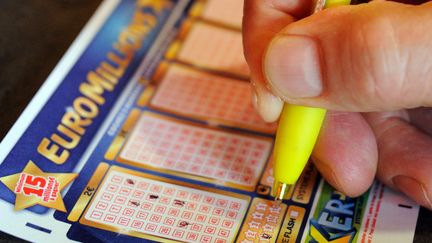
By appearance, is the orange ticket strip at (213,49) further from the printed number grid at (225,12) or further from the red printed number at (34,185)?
the red printed number at (34,185)

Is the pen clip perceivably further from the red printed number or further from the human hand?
the red printed number

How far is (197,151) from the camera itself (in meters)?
0.58

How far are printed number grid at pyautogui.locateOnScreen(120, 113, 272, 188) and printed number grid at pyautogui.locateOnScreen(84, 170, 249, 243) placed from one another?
0.03 m

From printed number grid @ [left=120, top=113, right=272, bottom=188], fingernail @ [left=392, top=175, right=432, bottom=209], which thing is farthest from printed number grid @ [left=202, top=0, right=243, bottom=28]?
fingernail @ [left=392, top=175, right=432, bottom=209]

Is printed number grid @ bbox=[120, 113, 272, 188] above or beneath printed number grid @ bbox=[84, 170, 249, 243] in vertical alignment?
above

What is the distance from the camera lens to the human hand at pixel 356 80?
0.41 metres

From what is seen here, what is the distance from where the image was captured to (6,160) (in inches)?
21.3

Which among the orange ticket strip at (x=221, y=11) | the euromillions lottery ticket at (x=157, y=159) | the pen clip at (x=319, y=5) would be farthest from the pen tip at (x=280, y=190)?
the orange ticket strip at (x=221, y=11)

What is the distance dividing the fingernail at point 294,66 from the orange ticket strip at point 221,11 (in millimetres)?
267

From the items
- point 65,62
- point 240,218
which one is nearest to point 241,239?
point 240,218

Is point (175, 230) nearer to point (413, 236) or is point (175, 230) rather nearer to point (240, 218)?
point (240, 218)

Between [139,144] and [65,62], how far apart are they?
0.12m

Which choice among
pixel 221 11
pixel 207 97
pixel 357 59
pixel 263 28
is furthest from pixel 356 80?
pixel 221 11

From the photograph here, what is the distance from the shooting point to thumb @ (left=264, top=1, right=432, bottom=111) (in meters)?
0.41
